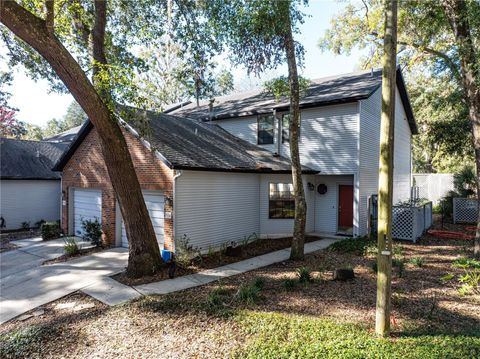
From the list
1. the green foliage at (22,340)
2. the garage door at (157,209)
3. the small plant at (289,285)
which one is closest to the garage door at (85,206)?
the garage door at (157,209)

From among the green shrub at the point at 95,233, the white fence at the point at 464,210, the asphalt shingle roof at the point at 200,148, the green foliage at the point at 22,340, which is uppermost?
the asphalt shingle roof at the point at 200,148

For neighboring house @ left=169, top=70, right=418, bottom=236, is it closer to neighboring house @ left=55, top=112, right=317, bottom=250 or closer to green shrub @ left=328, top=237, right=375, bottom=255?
neighboring house @ left=55, top=112, right=317, bottom=250

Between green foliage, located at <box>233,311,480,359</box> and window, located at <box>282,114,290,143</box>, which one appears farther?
window, located at <box>282,114,290,143</box>

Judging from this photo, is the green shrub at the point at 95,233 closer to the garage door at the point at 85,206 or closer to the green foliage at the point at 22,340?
the garage door at the point at 85,206

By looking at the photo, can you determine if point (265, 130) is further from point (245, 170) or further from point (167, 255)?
point (167, 255)

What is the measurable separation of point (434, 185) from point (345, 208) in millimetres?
11814

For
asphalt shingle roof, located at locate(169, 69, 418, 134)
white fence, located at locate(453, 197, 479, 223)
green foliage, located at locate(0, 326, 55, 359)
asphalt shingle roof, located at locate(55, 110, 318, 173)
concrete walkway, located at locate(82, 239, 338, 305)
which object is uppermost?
asphalt shingle roof, located at locate(169, 69, 418, 134)

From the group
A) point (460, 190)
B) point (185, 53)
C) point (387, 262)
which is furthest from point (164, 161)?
point (460, 190)

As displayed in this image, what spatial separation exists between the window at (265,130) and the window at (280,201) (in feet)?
9.40

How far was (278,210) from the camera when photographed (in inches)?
518

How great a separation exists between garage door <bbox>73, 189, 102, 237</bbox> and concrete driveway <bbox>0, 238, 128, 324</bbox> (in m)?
1.67

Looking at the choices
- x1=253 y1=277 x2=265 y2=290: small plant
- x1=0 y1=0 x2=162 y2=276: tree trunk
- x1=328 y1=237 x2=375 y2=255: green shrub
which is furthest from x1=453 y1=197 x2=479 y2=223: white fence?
x1=0 y1=0 x2=162 y2=276: tree trunk

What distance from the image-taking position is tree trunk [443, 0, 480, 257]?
885cm

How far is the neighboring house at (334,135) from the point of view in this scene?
42.2 feet
